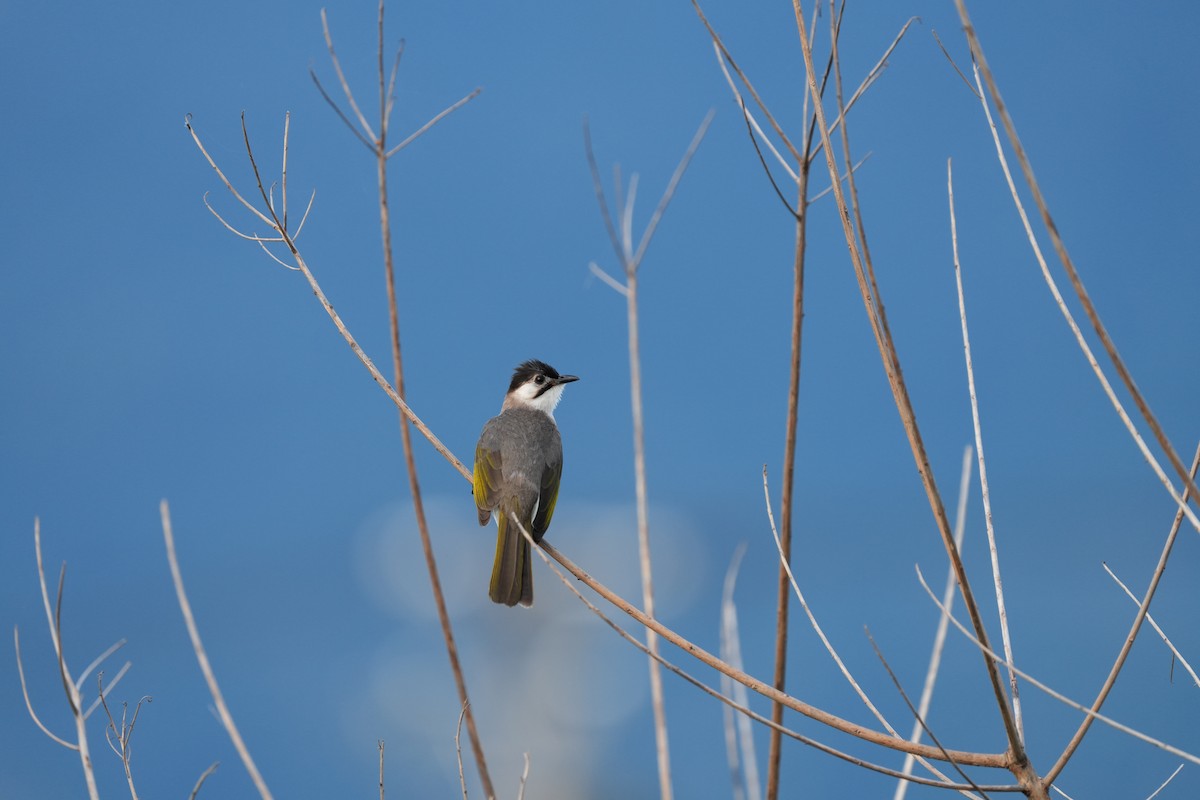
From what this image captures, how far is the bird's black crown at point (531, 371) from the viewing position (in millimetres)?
5684

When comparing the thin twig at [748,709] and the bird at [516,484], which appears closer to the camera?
the thin twig at [748,709]

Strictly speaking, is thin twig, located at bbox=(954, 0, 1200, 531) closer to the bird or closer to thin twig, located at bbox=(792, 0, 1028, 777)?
thin twig, located at bbox=(792, 0, 1028, 777)

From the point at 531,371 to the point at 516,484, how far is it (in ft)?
3.88

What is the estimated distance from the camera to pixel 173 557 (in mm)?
2061

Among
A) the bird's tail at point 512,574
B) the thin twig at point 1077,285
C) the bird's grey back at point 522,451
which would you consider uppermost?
the thin twig at point 1077,285

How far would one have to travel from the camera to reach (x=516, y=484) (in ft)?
15.5

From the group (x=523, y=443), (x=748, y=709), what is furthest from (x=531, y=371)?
(x=748, y=709)

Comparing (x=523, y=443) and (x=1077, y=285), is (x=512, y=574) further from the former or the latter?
(x=1077, y=285)

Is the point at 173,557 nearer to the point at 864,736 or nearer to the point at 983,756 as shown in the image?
the point at 864,736

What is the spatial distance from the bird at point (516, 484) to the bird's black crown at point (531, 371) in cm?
25

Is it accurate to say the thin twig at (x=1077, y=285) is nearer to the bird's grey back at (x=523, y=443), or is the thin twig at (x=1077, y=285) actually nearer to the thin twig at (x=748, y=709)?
the thin twig at (x=748, y=709)

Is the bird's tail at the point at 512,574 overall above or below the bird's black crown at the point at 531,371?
below

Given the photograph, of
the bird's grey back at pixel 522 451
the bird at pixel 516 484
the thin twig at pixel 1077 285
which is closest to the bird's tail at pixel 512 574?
the bird at pixel 516 484

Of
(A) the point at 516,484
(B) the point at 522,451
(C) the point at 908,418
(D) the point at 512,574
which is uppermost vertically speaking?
(C) the point at 908,418
